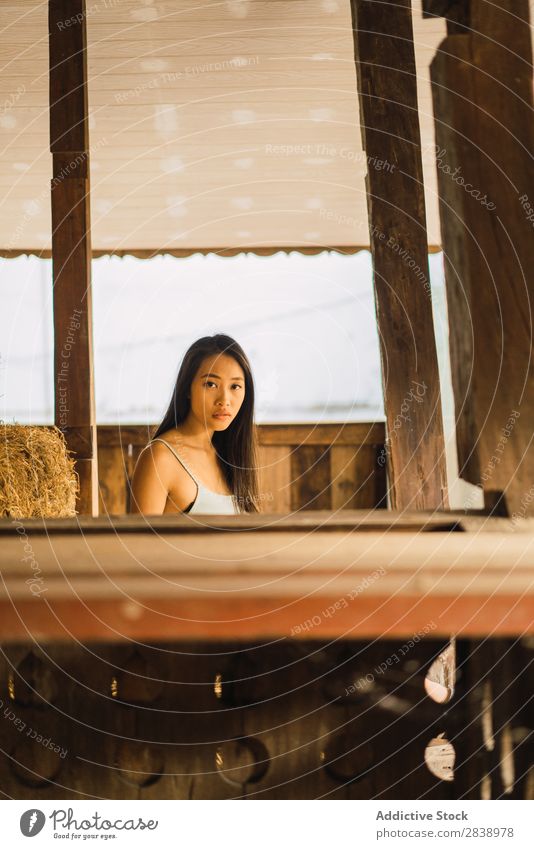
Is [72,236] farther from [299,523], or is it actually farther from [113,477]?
[113,477]

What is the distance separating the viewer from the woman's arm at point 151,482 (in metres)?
1.58

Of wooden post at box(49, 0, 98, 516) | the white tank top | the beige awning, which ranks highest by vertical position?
the beige awning

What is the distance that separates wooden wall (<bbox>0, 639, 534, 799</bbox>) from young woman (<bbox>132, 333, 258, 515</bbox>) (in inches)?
39.9

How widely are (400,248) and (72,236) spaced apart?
0.79 metres

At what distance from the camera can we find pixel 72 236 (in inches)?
70.1

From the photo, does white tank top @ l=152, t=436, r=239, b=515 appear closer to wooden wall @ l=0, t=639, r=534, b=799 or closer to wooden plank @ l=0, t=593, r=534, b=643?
wooden wall @ l=0, t=639, r=534, b=799

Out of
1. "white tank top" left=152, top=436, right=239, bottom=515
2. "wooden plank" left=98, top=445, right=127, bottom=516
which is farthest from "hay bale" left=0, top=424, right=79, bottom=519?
"wooden plank" left=98, top=445, right=127, bottom=516

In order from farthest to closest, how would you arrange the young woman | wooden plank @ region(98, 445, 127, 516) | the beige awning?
1. wooden plank @ region(98, 445, 127, 516)
2. the beige awning
3. the young woman

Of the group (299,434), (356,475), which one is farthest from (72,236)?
(356,475)

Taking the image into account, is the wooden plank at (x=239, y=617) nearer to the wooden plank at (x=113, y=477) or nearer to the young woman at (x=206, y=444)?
the young woman at (x=206, y=444)

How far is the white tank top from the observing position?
162cm

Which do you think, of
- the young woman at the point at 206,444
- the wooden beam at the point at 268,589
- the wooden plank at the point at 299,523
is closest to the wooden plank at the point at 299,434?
the young woman at the point at 206,444
